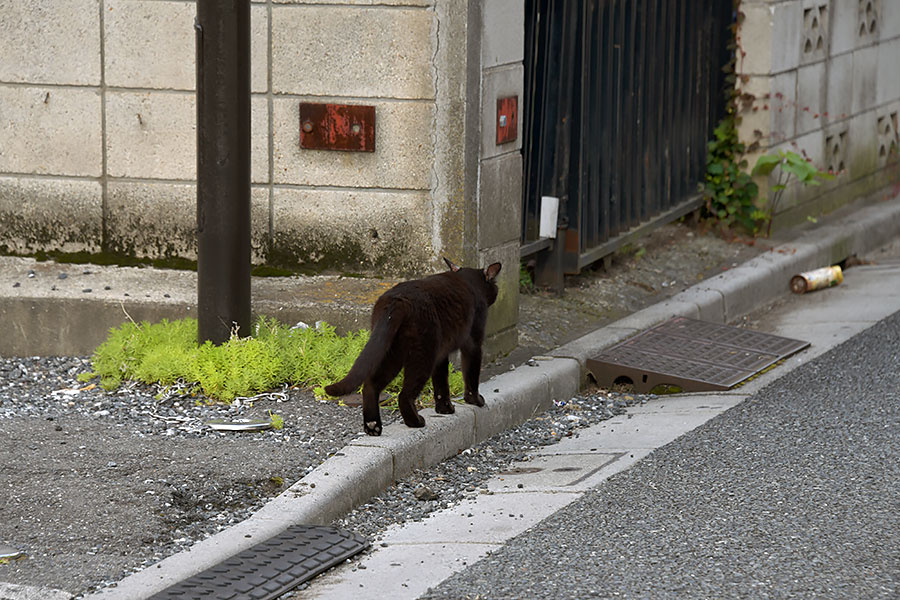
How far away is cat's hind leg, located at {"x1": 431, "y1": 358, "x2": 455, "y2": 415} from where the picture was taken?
220 inches

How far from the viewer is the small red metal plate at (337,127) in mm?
6328

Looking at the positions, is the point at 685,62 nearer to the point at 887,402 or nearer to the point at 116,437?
the point at 887,402

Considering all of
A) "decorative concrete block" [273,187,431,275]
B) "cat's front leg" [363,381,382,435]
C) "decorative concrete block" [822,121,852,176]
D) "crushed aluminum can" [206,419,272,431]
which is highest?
"decorative concrete block" [822,121,852,176]

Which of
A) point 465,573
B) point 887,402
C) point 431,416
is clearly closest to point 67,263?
Answer: point 431,416

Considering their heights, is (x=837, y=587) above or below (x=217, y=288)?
below

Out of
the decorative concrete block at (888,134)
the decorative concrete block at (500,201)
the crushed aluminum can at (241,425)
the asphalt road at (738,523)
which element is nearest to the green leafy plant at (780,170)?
the decorative concrete block at (888,134)

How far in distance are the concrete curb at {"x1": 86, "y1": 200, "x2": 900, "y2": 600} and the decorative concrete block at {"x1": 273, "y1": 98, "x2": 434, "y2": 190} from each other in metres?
1.12

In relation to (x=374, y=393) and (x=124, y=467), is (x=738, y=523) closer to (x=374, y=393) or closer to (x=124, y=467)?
(x=374, y=393)

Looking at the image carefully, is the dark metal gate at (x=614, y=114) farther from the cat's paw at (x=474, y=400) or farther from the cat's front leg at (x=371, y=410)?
the cat's front leg at (x=371, y=410)

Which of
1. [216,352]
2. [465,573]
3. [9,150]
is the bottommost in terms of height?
[465,573]

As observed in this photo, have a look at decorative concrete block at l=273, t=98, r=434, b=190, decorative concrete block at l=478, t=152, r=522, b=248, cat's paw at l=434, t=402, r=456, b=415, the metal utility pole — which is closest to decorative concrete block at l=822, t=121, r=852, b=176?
decorative concrete block at l=478, t=152, r=522, b=248

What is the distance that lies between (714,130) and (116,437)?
5917 millimetres

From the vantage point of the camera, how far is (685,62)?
30.5 feet

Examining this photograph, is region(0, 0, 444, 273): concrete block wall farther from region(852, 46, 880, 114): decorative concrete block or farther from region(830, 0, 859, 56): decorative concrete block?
region(852, 46, 880, 114): decorative concrete block
